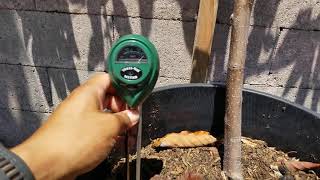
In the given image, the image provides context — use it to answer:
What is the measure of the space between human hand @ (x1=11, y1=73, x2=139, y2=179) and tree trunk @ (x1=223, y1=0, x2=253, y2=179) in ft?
1.30

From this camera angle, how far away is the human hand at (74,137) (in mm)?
1033

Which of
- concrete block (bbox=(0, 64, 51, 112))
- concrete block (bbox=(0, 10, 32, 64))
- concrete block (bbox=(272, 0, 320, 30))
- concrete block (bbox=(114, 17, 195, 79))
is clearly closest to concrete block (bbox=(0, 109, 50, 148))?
concrete block (bbox=(0, 64, 51, 112))

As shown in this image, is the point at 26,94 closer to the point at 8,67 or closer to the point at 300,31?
the point at 8,67

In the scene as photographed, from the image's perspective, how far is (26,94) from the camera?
7.53 ft

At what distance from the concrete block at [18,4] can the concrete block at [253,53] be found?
0.92 metres

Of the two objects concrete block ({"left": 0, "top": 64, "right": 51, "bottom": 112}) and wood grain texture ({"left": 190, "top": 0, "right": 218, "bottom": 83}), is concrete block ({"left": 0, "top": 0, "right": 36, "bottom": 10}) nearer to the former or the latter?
concrete block ({"left": 0, "top": 64, "right": 51, "bottom": 112})

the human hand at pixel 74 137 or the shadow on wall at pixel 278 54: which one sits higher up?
the shadow on wall at pixel 278 54

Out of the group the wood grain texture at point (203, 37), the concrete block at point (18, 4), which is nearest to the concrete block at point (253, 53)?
the wood grain texture at point (203, 37)

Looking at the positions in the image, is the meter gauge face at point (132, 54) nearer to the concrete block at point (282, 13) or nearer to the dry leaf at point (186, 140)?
the dry leaf at point (186, 140)

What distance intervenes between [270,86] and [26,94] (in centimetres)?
136

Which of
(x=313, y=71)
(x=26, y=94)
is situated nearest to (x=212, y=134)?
(x=313, y=71)

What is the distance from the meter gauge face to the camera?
1166 mm

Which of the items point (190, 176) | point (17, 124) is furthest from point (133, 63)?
point (17, 124)

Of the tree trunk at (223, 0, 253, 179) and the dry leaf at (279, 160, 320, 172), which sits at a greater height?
the tree trunk at (223, 0, 253, 179)
